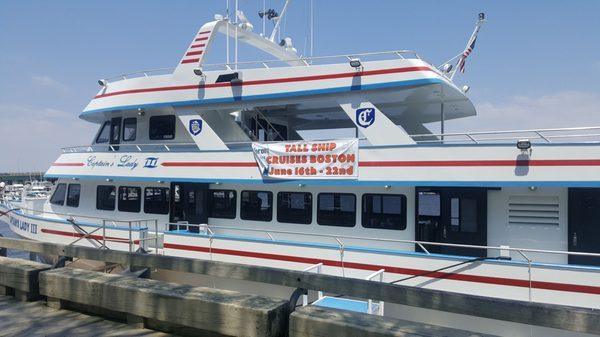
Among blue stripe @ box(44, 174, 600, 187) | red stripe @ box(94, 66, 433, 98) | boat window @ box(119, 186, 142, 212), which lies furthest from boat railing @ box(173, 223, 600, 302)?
red stripe @ box(94, 66, 433, 98)

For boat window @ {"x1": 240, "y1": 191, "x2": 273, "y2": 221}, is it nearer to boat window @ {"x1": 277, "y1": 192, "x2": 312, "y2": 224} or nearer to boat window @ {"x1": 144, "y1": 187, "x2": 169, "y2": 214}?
boat window @ {"x1": 277, "y1": 192, "x2": 312, "y2": 224}

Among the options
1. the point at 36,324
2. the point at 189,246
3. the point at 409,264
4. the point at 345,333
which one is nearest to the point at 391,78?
the point at 409,264

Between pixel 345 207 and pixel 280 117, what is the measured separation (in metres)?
4.74

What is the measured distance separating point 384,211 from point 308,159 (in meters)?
2.07

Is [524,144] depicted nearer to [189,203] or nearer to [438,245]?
[438,245]

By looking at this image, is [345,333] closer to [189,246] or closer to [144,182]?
[189,246]

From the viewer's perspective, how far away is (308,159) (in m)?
9.80

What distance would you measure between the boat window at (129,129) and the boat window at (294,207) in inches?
221

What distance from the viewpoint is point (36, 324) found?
4.73 m

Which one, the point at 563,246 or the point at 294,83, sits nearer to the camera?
the point at 563,246

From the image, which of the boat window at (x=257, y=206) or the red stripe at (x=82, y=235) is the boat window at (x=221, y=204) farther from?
the red stripe at (x=82, y=235)

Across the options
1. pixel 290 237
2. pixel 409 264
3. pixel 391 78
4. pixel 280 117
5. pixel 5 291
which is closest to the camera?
pixel 5 291

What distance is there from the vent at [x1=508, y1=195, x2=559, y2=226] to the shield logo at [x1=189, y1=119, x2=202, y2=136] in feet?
25.0

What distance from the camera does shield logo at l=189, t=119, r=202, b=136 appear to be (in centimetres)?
1137
